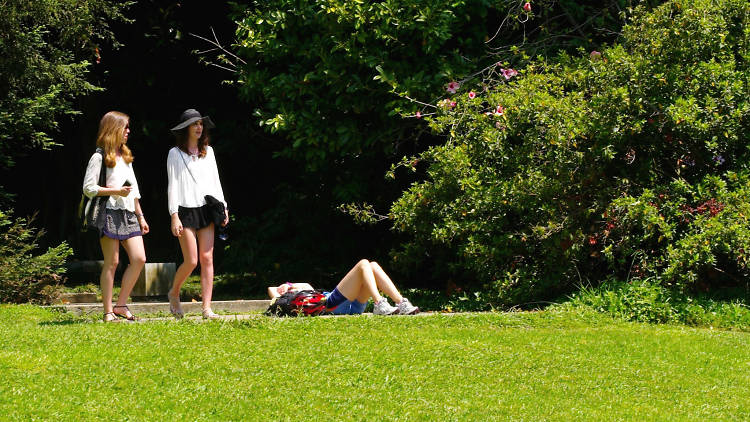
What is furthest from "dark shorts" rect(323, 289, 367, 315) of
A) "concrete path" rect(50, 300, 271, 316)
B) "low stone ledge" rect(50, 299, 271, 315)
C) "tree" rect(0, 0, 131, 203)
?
"tree" rect(0, 0, 131, 203)

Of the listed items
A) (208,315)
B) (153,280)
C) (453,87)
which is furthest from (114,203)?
(153,280)

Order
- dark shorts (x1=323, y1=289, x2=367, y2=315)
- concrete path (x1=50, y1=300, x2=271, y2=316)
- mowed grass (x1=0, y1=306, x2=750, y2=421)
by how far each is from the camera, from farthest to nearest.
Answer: concrete path (x1=50, y1=300, x2=271, y2=316), dark shorts (x1=323, y1=289, x2=367, y2=315), mowed grass (x1=0, y1=306, x2=750, y2=421)

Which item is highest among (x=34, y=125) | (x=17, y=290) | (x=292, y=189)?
(x=34, y=125)

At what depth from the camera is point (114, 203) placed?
329 inches

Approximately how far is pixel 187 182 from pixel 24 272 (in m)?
3.58

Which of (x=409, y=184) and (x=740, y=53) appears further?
(x=409, y=184)

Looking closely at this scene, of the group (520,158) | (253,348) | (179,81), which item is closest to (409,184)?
(520,158)

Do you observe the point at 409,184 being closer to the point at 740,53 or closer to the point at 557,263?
the point at 557,263

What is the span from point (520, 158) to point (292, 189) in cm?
526

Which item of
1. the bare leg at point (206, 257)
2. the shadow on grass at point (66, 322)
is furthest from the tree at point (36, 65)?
the bare leg at point (206, 257)

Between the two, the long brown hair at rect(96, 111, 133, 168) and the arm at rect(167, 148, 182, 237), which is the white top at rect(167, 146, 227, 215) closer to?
the arm at rect(167, 148, 182, 237)

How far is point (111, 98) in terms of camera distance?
15703 millimetres

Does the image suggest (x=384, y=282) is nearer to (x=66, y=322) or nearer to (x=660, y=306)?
(x=660, y=306)

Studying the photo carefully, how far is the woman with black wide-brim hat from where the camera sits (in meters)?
8.53
